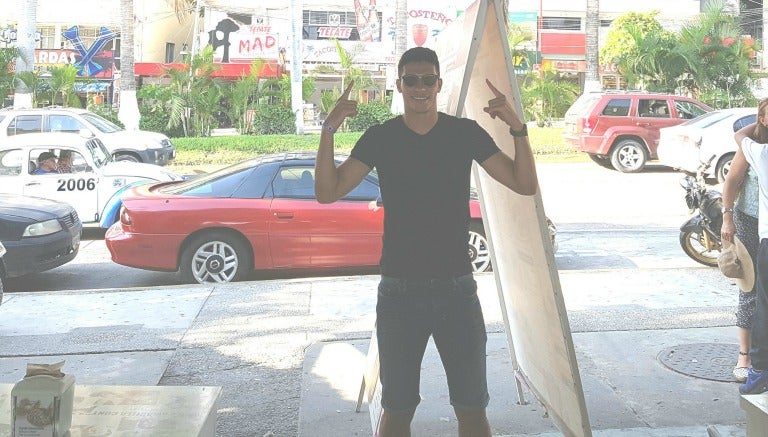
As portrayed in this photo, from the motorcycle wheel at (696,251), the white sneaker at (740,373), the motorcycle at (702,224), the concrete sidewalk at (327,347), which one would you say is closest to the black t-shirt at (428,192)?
the concrete sidewalk at (327,347)

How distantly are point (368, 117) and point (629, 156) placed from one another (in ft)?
27.3

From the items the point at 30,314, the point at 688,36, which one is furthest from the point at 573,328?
the point at 688,36

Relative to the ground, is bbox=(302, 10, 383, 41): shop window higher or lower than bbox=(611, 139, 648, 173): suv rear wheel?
higher

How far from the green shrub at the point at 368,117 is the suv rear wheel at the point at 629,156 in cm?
735

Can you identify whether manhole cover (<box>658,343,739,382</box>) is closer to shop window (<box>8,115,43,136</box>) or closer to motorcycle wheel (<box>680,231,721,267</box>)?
motorcycle wheel (<box>680,231,721,267</box>)

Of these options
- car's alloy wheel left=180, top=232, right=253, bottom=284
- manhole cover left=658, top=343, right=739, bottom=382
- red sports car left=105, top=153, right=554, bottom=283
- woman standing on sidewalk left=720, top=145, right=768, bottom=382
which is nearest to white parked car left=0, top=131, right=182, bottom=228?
red sports car left=105, top=153, right=554, bottom=283

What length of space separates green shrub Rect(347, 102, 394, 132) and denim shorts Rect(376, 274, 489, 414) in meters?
20.7

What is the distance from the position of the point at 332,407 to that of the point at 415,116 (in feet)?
7.33

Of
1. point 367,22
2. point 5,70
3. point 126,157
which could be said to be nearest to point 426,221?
point 126,157

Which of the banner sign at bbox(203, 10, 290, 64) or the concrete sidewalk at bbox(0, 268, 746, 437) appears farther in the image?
the banner sign at bbox(203, 10, 290, 64)

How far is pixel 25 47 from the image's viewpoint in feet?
72.4

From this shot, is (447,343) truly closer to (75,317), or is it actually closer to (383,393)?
(383,393)

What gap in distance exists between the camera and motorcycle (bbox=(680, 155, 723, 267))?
852 cm

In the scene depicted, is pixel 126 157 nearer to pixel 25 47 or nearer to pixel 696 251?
pixel 25 47
